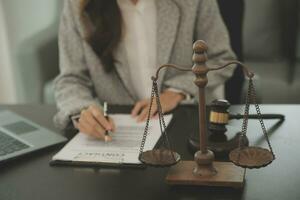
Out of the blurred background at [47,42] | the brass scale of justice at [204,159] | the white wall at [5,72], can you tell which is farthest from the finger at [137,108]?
the white wall at [5,72]

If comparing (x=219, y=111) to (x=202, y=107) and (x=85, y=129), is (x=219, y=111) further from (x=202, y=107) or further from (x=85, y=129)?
(x=85, y=129)

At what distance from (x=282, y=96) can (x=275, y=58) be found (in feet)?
1.43

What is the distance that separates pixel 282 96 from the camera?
2.25m

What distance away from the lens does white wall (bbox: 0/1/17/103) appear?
2.60m

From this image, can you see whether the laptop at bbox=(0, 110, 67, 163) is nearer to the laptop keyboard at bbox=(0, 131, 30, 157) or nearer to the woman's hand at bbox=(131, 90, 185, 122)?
the laptop keyboard at bbox=(0, 131, 30, 157)

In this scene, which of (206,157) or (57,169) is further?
(57,169)

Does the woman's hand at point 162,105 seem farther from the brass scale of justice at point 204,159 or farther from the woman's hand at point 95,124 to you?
the brass scale of justice at point 204,159

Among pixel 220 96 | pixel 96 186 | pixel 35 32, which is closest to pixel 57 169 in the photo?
pixel 96 186

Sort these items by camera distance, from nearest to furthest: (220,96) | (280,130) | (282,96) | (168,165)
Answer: (168,165), (280,130), (220,96), (282,96)

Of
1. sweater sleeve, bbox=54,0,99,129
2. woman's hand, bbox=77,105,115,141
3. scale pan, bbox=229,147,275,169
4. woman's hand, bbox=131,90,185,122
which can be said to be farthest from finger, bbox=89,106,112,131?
scale pan, bbox=229,147,275,169

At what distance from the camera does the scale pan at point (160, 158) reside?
83 cm

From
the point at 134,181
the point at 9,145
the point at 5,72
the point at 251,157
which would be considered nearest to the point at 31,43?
the point at 5,72

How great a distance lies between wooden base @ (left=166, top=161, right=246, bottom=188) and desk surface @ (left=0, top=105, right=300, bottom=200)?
0.4 inches

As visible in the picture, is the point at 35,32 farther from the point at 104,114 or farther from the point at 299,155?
the point at 299,155
